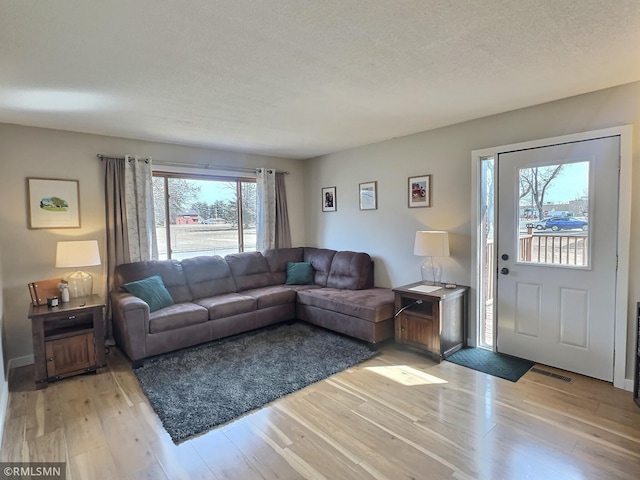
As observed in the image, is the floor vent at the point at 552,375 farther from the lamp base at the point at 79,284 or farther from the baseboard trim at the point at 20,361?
the baseboard trim at the point at 20,361

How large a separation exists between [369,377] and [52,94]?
340 cm

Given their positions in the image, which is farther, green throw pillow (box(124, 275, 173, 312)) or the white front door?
green throw pillow (box(124, 275, 173, 312))

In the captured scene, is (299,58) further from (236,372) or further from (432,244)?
(236,372)

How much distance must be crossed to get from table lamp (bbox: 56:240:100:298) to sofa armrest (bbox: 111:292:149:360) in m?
0.49

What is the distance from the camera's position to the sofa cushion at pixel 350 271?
4434 mm

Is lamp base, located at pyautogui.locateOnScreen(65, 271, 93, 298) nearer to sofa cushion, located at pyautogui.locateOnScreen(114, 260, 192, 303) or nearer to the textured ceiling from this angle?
sofa cushion, located at pyautogui.locateOnScreen(114, 260, 192, 303)

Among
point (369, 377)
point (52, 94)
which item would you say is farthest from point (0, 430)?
point (369, 377)

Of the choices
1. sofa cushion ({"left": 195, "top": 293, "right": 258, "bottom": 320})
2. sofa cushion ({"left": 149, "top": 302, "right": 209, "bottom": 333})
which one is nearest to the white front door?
sofa cushion ({"left": 195, "top": 293, "right": 258, "bottom": 320})

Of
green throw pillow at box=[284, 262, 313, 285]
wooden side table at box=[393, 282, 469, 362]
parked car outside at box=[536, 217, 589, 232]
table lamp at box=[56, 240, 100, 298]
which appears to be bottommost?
wooden side table at box=[393, 282, 469, 362]

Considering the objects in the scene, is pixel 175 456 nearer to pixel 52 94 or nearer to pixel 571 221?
pixel 52 94

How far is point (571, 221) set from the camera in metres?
2.88

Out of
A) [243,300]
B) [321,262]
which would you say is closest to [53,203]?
[243,300]

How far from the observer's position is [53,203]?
354 centimetres

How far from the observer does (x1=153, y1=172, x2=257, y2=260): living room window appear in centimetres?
438
